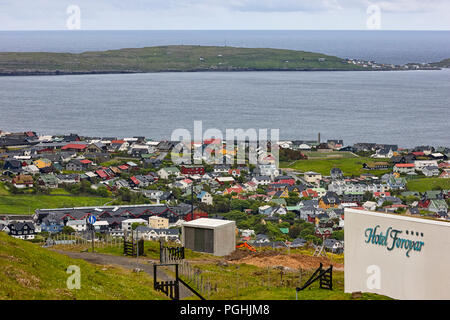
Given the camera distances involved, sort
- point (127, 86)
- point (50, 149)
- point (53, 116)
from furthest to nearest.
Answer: point (127, 86), point (53, 116), point (50, 149)

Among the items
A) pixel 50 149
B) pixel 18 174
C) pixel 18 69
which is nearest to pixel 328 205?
pixel 18 174

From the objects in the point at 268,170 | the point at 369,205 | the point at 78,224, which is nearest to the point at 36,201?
the point at 78,224

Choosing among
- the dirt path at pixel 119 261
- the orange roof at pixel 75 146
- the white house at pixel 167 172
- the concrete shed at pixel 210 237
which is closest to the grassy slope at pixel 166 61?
the orange roof at pixel 75 146

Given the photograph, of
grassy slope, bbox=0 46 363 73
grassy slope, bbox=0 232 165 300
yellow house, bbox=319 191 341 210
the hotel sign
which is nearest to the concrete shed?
grassy slope, bbox=0 232 165 300

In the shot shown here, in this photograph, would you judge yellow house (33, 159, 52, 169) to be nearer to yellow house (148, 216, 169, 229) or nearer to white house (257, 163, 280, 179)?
white house (257, 163, 280, 179)

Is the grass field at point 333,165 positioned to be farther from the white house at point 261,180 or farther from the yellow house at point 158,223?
the yellow house at point 158,223

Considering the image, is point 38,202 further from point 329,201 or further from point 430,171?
point 430,171
